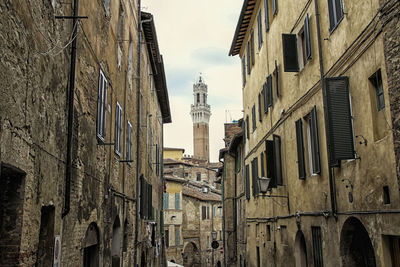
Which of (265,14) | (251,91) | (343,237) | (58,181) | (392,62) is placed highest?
(265,14)

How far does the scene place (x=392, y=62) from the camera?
612cm

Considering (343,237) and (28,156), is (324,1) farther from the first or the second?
(28,156)

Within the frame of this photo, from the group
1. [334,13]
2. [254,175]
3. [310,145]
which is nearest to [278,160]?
[310,145]

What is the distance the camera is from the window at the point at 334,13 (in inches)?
318

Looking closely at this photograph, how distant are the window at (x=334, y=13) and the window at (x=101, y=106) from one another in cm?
472

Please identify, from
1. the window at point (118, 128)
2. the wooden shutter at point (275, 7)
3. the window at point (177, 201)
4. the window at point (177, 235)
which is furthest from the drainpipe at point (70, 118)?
the window at point (177, 235)

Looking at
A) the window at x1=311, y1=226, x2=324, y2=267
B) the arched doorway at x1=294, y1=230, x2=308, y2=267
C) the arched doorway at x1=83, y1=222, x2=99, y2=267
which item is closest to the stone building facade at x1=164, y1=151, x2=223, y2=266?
the arched doorway at x1=294, y1=230, x2=308, y2=267

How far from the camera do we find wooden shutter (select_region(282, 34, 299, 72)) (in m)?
10.9

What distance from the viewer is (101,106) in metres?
9.23

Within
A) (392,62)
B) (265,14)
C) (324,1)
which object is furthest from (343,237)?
(265,14)

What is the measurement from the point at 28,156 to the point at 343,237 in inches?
226

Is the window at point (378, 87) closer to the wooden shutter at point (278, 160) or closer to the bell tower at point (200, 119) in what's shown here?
the wooden shutter at point (278, 160)

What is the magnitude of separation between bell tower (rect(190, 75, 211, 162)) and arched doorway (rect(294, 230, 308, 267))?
95989 mm

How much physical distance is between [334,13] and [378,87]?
2139 mm
